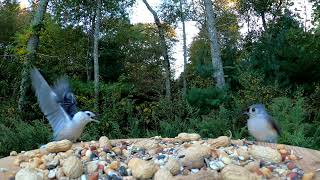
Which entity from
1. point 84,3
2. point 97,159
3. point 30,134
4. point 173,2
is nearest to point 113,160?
point 97,159

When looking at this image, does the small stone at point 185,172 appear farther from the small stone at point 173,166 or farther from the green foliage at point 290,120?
the green foliage at point 290,120

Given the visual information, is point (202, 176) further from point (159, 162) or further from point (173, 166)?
point (159, 162)

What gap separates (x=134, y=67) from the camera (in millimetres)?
11117

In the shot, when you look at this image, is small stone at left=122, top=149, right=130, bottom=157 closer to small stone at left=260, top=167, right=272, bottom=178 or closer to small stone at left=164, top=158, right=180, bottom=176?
small stone at left=164, top=158, right=180, bottom=176

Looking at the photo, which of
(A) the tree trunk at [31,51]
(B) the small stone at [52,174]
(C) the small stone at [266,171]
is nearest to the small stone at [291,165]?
(C) the small stone at [266,171]

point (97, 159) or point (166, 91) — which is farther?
point (166, 91)

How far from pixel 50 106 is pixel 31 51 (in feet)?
16.7

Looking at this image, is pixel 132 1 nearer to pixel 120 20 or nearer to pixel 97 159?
pixel 120 20

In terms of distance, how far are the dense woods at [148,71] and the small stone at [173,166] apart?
2.58 metres

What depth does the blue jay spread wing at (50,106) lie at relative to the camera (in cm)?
287

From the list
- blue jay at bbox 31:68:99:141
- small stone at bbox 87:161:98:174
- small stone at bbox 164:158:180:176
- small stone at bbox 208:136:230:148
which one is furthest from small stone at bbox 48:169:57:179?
small stone at bbox 208:136:230:148

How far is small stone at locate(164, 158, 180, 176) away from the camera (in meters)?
1.85

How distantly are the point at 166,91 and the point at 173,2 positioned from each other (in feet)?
7.29

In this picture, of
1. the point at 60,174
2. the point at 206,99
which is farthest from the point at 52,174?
the point at 206,99
